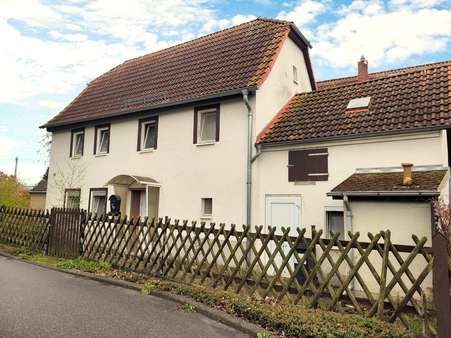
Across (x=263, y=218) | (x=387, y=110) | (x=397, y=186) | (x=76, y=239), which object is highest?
(x=387, y=110)

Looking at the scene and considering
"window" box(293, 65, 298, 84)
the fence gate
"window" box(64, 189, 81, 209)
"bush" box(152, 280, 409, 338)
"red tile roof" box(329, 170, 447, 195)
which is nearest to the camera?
"bush" box(152, 280, 409, 338)

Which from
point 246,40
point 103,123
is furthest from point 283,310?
point 103,123

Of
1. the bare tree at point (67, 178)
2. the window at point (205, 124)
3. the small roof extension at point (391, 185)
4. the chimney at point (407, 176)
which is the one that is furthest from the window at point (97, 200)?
the chimney at point (407, 176)

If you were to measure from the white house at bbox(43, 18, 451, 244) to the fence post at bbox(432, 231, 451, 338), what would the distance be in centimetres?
316

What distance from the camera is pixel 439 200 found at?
7844 millimetres

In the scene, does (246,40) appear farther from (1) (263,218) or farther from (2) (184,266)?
(2) (184,266)

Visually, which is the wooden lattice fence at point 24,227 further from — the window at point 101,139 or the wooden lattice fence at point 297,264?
the window at point 101,139

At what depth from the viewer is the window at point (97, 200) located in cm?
1614

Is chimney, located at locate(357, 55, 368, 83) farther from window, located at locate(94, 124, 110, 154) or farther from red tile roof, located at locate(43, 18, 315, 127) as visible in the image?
window, located at locate(94, 124, 110, 154)

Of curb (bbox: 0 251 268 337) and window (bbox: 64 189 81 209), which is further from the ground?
window (bbox: 64 189 81 209)

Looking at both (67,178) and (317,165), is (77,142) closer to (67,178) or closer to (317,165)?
(67,178)

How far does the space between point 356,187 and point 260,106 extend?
455cm

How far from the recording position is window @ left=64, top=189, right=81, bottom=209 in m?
17.2

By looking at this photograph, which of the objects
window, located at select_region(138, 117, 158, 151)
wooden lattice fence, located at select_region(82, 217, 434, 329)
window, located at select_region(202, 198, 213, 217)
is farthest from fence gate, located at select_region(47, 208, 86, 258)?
window, located at select_region(138, 117, 158, 151)
